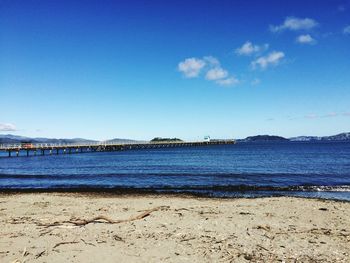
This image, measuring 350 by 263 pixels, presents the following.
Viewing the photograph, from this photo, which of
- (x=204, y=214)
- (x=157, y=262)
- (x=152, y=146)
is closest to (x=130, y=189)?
(x=204, y=214)

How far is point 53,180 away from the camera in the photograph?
95.1ft

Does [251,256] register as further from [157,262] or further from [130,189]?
[130,189]

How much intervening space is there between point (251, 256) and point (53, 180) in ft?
81.4

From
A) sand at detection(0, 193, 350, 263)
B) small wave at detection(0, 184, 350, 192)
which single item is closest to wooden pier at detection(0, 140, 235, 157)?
small wave at detection(0, 184, 350, 192)

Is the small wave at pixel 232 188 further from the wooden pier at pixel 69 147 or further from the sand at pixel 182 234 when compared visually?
the wooden pier at pixel 69 147

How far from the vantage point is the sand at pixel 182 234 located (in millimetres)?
7898

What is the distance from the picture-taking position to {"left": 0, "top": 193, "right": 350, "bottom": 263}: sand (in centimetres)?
790

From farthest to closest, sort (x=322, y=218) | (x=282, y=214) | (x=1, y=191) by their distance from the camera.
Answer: (x=1, y=191), (x=282, y=214), (x=322, y=218)

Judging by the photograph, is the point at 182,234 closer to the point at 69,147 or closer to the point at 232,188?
the point at 232,188

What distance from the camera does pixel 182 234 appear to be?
9.59m

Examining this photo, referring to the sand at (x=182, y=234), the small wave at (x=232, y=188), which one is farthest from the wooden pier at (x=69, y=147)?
the sand at (x=182, y=234)

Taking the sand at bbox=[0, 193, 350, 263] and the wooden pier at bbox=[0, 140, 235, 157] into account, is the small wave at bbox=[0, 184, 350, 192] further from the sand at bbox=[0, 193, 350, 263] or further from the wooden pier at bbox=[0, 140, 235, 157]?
the wooden pier at bbox=[0, 140, 235, 157]

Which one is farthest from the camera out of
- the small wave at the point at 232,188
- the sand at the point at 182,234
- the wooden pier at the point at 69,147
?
the wooden pier at the point at 69,147

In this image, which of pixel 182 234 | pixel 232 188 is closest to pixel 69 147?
pixel 232 188
